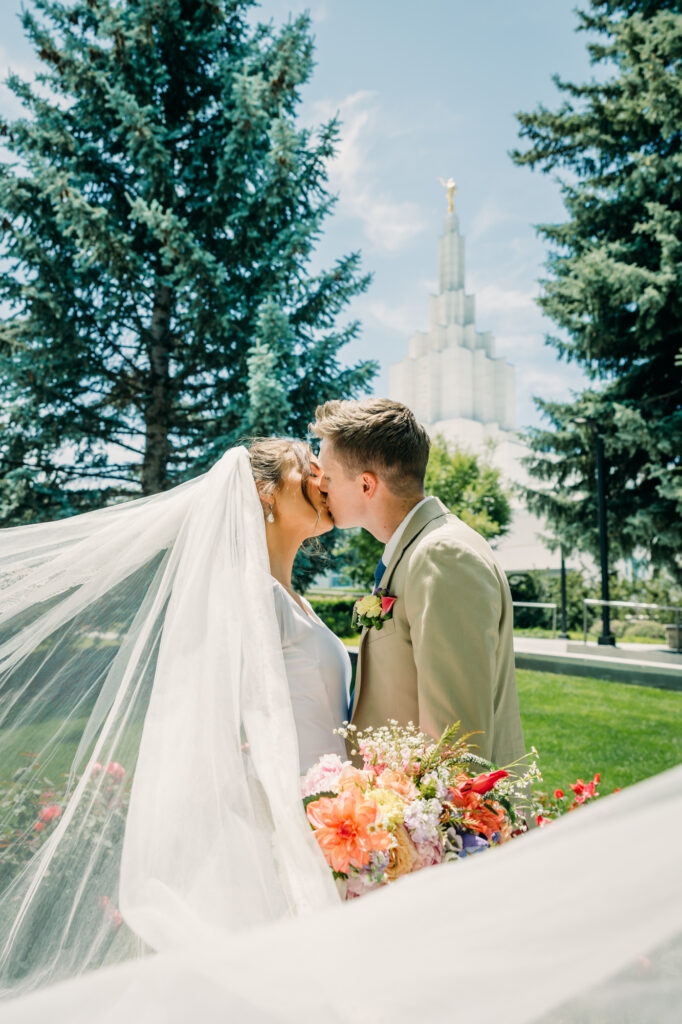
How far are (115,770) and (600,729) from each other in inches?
346

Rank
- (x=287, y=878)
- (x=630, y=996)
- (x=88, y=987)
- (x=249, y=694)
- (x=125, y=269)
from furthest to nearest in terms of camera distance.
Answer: (x=125, y=269)
(x=249, y=694)
(x=287, y=878)
(x=88, y=987)
(x=630, y=996)

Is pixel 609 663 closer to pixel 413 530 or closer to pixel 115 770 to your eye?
pixel 413 530

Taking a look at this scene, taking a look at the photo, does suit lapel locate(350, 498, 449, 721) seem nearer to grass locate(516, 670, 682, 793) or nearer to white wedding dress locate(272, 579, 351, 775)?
white wedding dress locate(272, 579, 351, 775)

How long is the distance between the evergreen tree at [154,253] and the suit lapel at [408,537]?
9.56m

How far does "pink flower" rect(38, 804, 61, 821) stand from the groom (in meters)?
1.13

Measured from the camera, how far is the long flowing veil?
1.76m

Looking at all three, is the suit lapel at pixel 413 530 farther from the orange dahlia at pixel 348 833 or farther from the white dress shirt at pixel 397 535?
the orange dahlia at pixel 348 833

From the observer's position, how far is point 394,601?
8.50ft

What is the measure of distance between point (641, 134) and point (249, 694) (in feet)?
72.6

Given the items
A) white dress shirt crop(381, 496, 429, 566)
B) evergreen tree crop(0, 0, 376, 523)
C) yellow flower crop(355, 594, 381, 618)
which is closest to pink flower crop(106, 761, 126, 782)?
yellow flower crop(355, 594, 381, 618)

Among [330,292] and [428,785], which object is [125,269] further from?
[428,785]

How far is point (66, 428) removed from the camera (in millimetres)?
13516

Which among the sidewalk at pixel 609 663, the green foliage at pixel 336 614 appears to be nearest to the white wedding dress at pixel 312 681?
the sidewalk at pixel 609 663

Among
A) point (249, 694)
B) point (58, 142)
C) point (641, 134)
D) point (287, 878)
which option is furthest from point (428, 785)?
point (641, 134)
